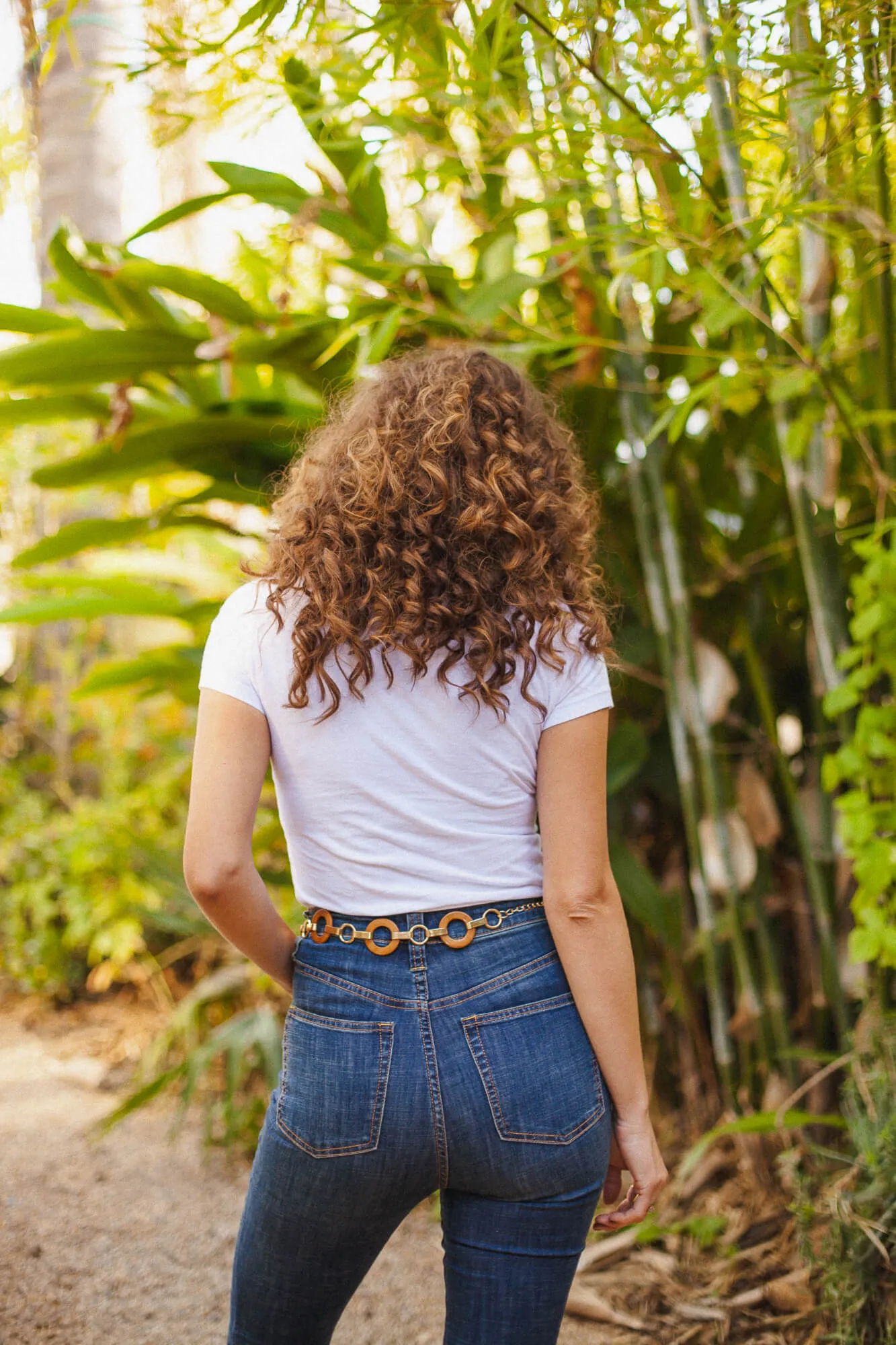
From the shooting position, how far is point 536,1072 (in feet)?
2.76

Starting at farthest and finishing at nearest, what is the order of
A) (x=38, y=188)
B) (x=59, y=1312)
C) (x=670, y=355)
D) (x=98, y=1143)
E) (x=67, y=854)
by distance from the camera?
1. (x=38, y=188)
2. (x=67, y=854)
3. (x=98, y=1143)
4. (x=670, y=355)
5. (x=59, y=1312)

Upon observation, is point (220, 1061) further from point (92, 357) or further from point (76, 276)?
point (76, 276)

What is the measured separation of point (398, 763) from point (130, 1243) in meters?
1.32

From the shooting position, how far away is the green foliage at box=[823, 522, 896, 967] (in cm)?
133

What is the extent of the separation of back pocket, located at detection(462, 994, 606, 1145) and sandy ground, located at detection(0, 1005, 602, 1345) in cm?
89

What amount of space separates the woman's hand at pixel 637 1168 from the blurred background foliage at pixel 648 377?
55 cm

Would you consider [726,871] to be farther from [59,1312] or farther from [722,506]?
[59,1312]

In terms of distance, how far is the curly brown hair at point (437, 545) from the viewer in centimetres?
85

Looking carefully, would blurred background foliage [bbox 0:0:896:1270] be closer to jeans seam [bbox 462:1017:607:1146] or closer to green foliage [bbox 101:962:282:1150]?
green foliage [bbox 101:962:282:1150]

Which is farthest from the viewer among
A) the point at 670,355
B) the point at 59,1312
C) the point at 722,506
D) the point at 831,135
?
the point at 722,506

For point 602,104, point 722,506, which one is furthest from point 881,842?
point 602,104

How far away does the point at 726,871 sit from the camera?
1.64m

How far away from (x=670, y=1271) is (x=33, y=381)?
1.81m

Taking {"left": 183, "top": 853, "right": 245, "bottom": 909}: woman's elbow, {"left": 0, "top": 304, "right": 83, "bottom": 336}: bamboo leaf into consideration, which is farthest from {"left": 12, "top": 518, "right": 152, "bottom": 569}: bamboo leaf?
{"left": 183, "top": 853, "right": 245, "bottom": 909}: woman's elbow
